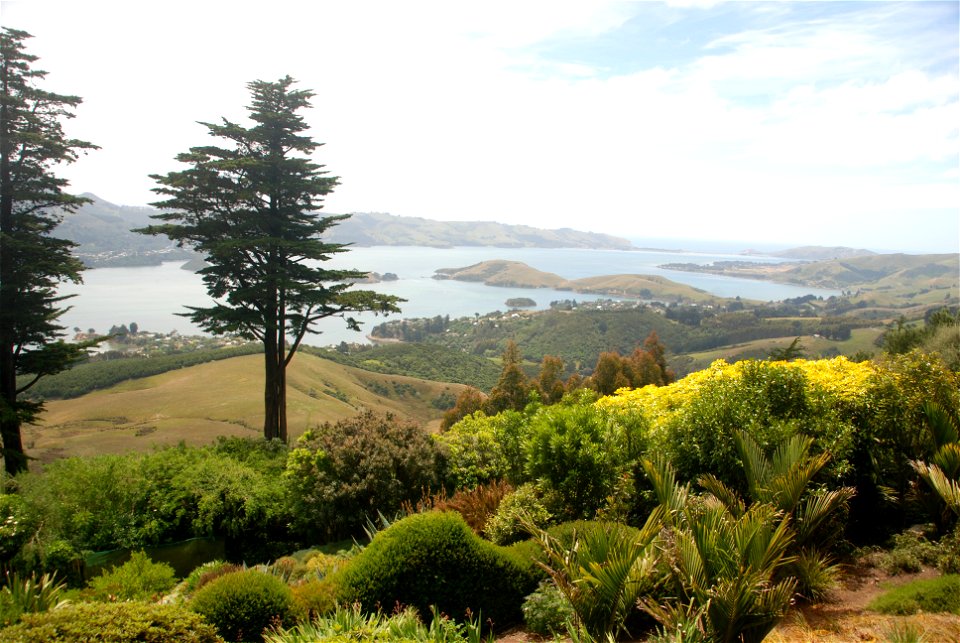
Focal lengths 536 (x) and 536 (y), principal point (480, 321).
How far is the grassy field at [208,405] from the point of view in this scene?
1719 inches

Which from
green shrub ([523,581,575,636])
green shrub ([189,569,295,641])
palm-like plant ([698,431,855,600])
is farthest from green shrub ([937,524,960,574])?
green shrub ([189,569,295,641])

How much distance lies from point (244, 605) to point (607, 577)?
3.13m

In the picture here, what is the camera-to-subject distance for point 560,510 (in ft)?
21.1

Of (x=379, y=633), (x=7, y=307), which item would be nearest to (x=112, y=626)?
(x=379, y=633)

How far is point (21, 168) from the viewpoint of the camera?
14.2 m

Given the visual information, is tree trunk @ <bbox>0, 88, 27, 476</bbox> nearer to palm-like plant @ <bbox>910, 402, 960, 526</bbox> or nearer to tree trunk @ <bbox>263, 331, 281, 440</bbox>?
tree trunk @ <bbox>263, 331, 281, 440</bbox>

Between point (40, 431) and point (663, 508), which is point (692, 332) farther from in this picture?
point (663, 508)

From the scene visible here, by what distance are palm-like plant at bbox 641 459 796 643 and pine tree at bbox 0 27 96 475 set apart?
52.6ft

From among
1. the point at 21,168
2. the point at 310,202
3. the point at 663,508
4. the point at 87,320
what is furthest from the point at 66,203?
the point at 87,320

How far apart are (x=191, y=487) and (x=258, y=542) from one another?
139cm

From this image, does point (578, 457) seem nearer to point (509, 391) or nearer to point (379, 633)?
point (379, 633)

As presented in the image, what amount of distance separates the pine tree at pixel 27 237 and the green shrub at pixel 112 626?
13.2 m

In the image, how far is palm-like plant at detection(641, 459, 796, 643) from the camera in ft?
11.1

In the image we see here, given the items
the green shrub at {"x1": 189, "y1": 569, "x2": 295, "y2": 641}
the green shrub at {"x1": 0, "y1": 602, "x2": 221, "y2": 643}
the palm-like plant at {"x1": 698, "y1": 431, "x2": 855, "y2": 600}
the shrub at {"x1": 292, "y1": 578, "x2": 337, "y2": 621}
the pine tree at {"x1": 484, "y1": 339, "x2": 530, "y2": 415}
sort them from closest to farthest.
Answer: the green shrub at {"x1": 0, "y1": 602, "x2": 221, "y2": 643} → the green shrub at {"x1": 189, "y1": 569, "x2": 295, "y2": 641} → the palm-like plant at {"x1": 698, "y1": 431, "x2": 855, "y2": 600} → the shrub at {"x1": 292, "y1": 578, "x2": 337, "y2": 621} → the pine tree at {"x1": 484, "y1": 339, "x2": 530, "y2": 415}
